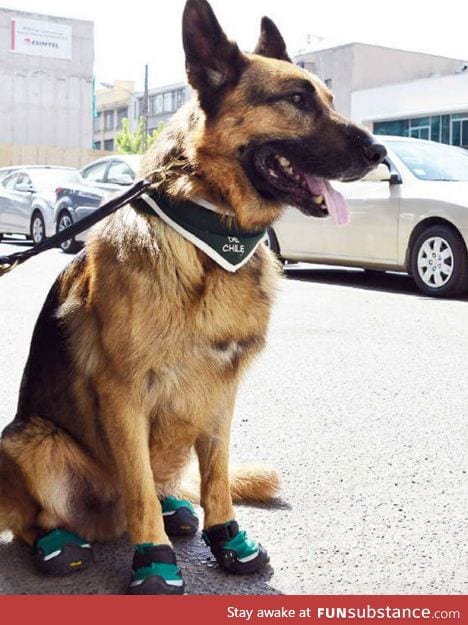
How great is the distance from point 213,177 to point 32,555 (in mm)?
1451

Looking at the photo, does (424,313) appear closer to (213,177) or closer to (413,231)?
(413,231)

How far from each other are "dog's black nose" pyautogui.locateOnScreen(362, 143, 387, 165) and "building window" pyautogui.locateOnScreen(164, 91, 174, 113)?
97787mm

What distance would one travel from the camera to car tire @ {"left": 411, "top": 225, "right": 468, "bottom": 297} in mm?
9750

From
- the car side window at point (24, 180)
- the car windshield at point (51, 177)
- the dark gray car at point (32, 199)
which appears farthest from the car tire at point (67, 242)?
the car side window at point (24, 180)

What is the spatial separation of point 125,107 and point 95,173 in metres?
95.4

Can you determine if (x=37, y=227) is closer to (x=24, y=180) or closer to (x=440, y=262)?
(x=24, y=180)

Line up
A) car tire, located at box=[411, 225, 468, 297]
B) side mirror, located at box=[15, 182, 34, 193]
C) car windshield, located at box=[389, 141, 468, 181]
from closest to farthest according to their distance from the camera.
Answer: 1. car tire, located at box=[411, 225, 468, 297]
2. car windshield, located at box=[389, 141, 468, 181]
3. side mirror, located at box=[15, 182, 34, 193]

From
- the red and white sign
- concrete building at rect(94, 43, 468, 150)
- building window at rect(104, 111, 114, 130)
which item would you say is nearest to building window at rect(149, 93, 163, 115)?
building window at rect(104, 111, 114, 130)

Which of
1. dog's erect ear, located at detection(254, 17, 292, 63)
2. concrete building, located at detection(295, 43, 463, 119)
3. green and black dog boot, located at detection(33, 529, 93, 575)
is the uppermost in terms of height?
concrete building, located at detection(295, 43, 463, 119)

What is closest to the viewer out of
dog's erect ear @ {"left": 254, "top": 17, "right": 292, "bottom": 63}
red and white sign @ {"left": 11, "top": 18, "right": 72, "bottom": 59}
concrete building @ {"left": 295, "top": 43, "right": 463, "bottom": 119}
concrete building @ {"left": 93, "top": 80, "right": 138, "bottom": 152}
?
dog's erect ear @ {"left": 254, "top": 17, "right": 292, "bottom": 63}

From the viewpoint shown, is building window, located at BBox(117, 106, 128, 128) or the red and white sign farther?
building window, located at BBox(117, 106, 128, 128)

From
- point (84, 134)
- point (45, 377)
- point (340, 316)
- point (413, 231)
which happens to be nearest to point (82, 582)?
point (45, 377)

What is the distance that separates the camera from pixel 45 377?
10.8 ft

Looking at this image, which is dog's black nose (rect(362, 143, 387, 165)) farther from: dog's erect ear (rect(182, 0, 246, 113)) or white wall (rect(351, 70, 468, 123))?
white wall (rect(351, 70, 468, 123))
